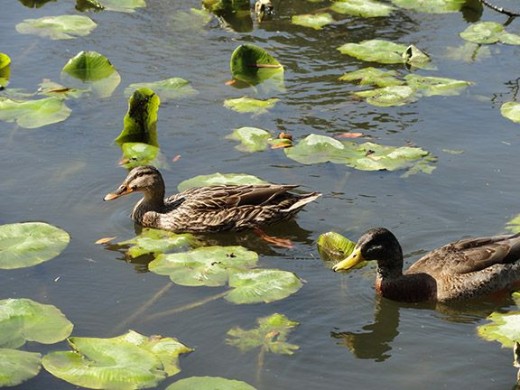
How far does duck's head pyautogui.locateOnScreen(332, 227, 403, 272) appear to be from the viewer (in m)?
10.4

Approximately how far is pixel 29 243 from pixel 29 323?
138cm

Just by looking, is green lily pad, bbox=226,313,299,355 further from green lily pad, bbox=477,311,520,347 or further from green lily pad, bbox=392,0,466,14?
green lily pad, bbox=392,0,466,14

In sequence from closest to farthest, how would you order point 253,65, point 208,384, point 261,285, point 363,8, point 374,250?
point 208,384
point 261,285
point 374,250
point 253,65
point 363,8

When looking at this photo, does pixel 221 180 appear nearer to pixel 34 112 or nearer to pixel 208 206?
pixel 208 206

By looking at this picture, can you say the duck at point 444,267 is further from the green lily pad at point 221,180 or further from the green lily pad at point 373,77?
the green lily pad at point 373,77

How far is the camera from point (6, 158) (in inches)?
493

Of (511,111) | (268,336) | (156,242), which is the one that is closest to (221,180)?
(156,242)

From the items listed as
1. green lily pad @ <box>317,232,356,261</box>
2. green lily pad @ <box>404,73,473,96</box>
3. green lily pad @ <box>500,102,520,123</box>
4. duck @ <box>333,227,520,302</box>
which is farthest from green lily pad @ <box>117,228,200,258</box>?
green lily pad @ <box>500,102,520,123</box>

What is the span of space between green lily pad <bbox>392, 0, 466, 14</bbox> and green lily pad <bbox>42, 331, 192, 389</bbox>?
896cm

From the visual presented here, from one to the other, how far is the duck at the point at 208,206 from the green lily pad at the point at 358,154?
2.58 ft

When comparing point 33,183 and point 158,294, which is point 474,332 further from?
point 33,183

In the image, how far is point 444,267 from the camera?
10516 mm

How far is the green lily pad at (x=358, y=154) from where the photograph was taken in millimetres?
12266

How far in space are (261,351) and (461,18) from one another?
867 centimetres
